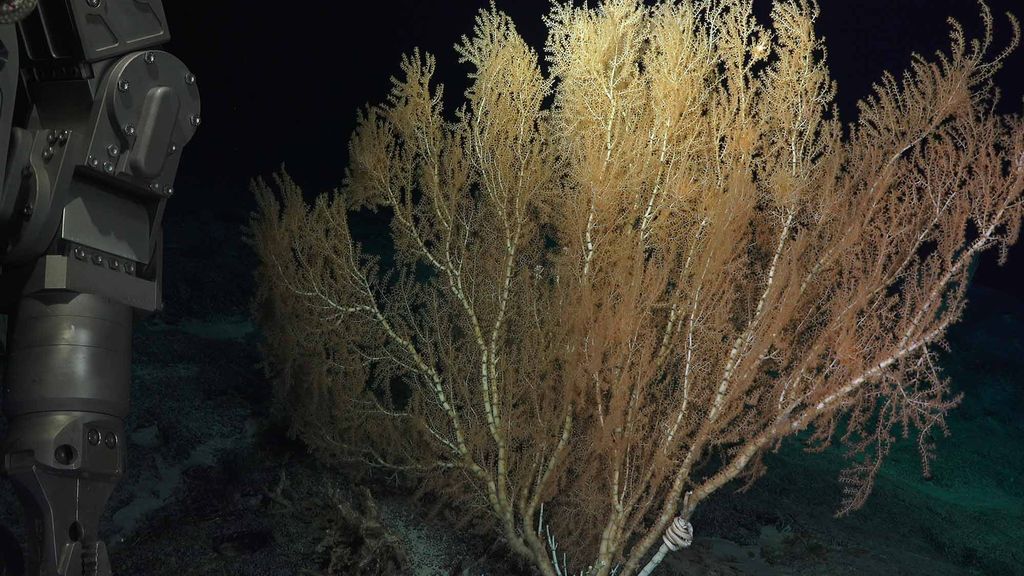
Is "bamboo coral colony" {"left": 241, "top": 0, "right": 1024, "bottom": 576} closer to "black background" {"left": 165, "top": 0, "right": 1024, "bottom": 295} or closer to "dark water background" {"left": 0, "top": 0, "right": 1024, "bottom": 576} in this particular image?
"dark water background" {"left": 0, "top": 0, "right": 1024, "bottom": 576}

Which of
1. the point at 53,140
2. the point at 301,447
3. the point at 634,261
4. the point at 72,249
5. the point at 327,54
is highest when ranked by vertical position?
the point at 327,54

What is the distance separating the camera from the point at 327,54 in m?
17.4

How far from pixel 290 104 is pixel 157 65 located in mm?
15486

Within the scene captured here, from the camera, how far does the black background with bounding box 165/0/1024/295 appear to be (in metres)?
16.1

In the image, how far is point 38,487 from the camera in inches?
91.4

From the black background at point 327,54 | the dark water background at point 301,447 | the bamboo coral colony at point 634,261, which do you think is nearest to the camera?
the bamboo coral colony at point 634,261

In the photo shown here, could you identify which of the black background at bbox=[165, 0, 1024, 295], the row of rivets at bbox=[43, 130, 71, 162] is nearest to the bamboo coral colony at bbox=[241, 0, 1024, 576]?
the row of rivets at bbox=[43, 130, 71, 162]

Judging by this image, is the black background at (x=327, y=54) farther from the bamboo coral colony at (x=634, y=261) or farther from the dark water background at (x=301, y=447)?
the bamboo coral colony at (x=634, y=261)

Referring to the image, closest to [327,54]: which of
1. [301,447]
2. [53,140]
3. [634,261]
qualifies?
[301,447]

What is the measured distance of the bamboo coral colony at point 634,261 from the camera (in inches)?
198

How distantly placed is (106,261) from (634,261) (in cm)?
367

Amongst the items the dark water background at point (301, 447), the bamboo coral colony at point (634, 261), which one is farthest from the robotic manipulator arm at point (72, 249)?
the dark water background at point (301, 447)

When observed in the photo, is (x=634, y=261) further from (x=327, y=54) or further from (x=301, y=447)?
(x=327, y=54)

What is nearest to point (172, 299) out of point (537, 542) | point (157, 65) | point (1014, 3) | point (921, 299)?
point (537, 542)
